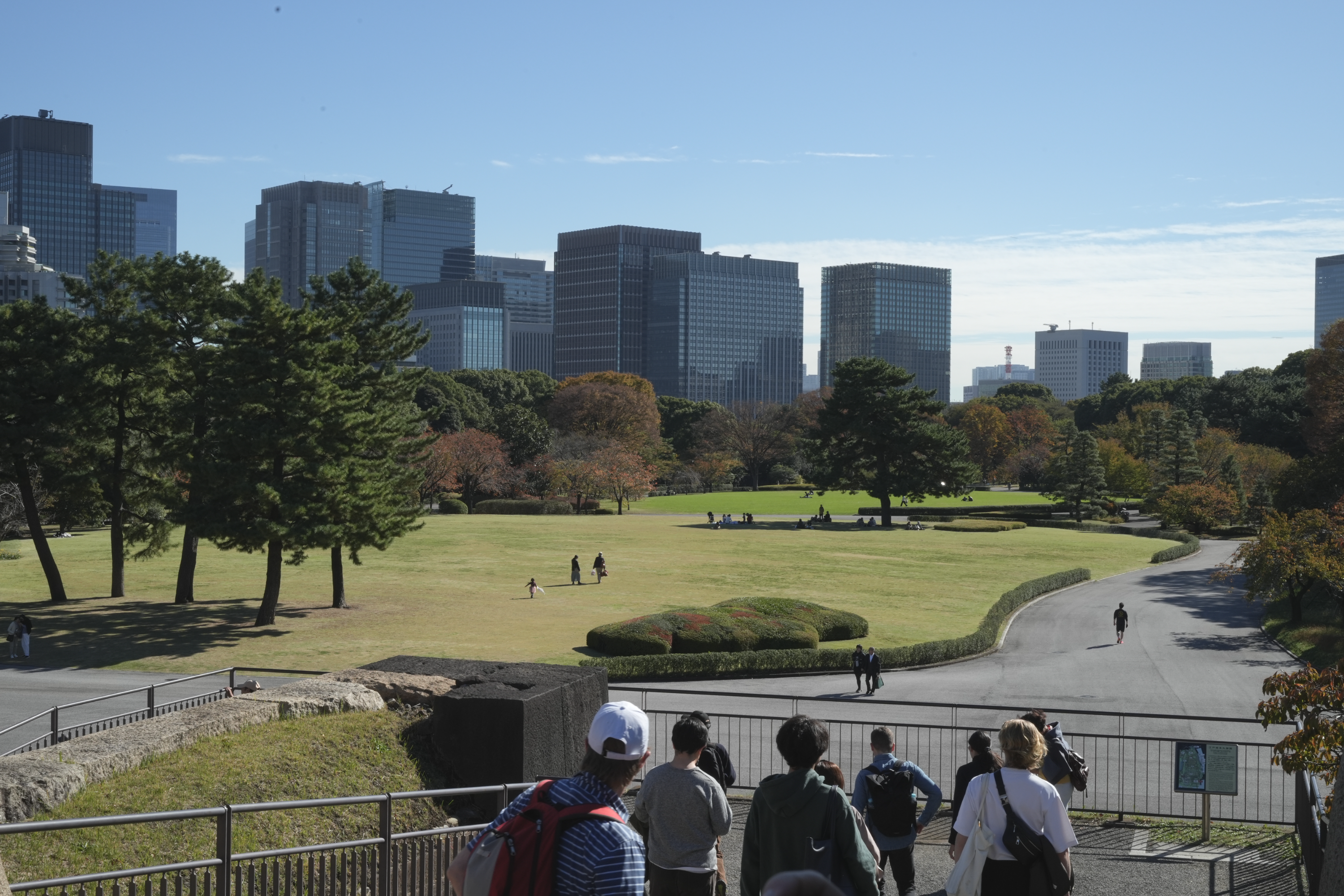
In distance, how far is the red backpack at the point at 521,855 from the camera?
386cm

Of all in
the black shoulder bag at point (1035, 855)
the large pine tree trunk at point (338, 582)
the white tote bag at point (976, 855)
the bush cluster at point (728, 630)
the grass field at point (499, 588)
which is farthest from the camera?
the large pine tree trunk at point (338, 582)

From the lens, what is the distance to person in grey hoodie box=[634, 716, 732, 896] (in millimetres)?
6004

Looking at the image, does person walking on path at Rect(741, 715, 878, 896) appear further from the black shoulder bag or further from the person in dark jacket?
the person in dark jacket

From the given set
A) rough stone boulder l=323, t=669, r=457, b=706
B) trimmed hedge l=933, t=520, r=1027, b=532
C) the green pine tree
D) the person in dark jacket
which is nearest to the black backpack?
the person in dark jacket

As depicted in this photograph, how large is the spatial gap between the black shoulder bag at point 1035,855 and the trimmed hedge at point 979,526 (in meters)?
75.0

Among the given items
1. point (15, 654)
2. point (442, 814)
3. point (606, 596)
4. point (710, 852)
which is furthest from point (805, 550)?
point (710, 852)

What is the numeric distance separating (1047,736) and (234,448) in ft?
95.2

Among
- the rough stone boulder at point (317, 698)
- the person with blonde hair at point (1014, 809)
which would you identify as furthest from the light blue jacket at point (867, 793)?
the rough stone boulder at point (317, 698)

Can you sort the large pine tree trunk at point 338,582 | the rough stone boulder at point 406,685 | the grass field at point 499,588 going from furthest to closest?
the large pine tree trunk at point 338,582, the grass field at point 499,588, the rough stone boulder at point 406,685

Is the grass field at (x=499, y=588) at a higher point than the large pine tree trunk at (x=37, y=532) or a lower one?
lower

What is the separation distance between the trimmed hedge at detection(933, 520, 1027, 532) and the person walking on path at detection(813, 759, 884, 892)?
7435cm

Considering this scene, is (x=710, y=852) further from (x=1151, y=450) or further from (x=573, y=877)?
(x=1151, y=450)

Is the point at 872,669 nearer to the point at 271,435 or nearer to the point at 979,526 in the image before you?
the point at 271,435

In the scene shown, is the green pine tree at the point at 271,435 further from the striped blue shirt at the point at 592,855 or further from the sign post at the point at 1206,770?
the striped blue shirt at the point at 592,855
